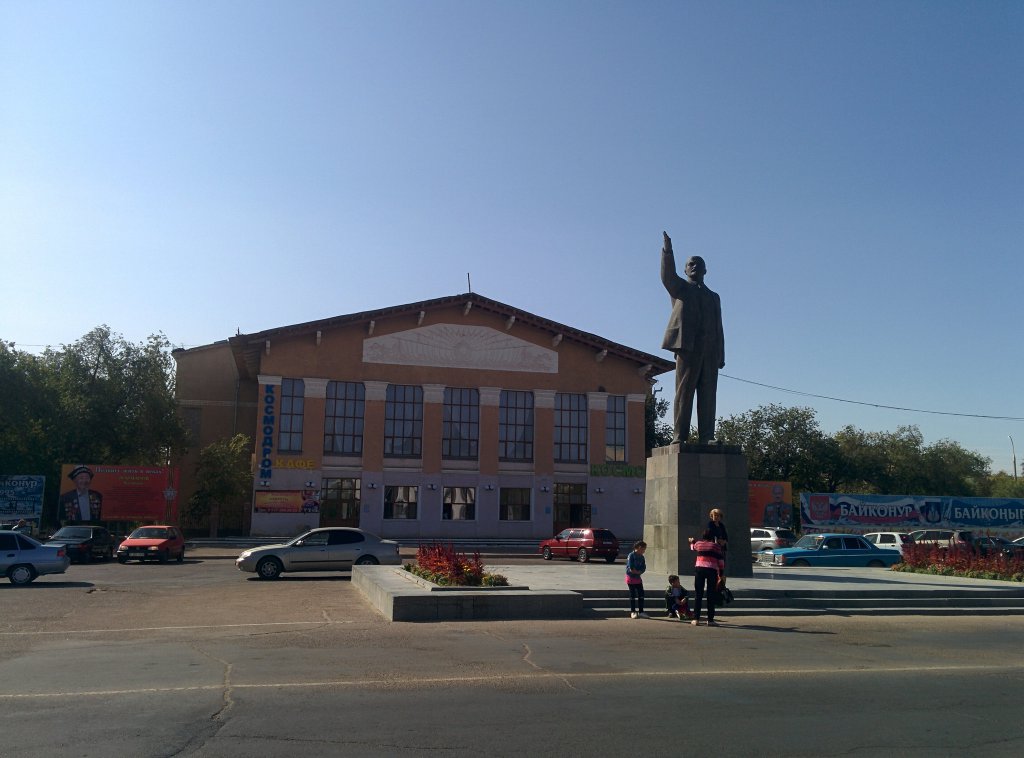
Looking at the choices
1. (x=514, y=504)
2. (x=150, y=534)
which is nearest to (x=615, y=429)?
(x=514, y=504)

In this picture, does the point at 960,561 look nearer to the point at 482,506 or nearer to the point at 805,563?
the point at 805,563

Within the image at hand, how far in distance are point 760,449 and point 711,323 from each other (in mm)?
45845

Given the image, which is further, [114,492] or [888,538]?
[114,492]

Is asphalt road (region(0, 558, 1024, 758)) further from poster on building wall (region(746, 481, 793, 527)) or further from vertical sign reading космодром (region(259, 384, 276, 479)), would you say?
poster on building wall (region(746, 481, 793, 527))

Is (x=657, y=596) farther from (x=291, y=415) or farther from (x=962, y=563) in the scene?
(x=291, y=415)

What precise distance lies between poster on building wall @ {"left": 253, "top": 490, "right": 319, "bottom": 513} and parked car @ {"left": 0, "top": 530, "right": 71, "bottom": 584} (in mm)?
23341

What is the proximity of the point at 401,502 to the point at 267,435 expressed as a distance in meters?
8.03

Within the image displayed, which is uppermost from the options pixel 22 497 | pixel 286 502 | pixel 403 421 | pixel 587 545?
pixel 403 421

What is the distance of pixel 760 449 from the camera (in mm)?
63688

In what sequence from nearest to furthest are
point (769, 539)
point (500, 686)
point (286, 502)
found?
point (500, 686) < point (769, 539) < point (286, 502)

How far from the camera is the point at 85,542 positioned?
2928 cm

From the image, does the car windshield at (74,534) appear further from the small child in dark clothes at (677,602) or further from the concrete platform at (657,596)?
the small child in dark clothes at (677,602)

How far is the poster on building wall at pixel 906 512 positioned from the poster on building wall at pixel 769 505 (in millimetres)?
4556

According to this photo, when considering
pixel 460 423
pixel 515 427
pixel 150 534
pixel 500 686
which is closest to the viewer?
pixel 500 686
